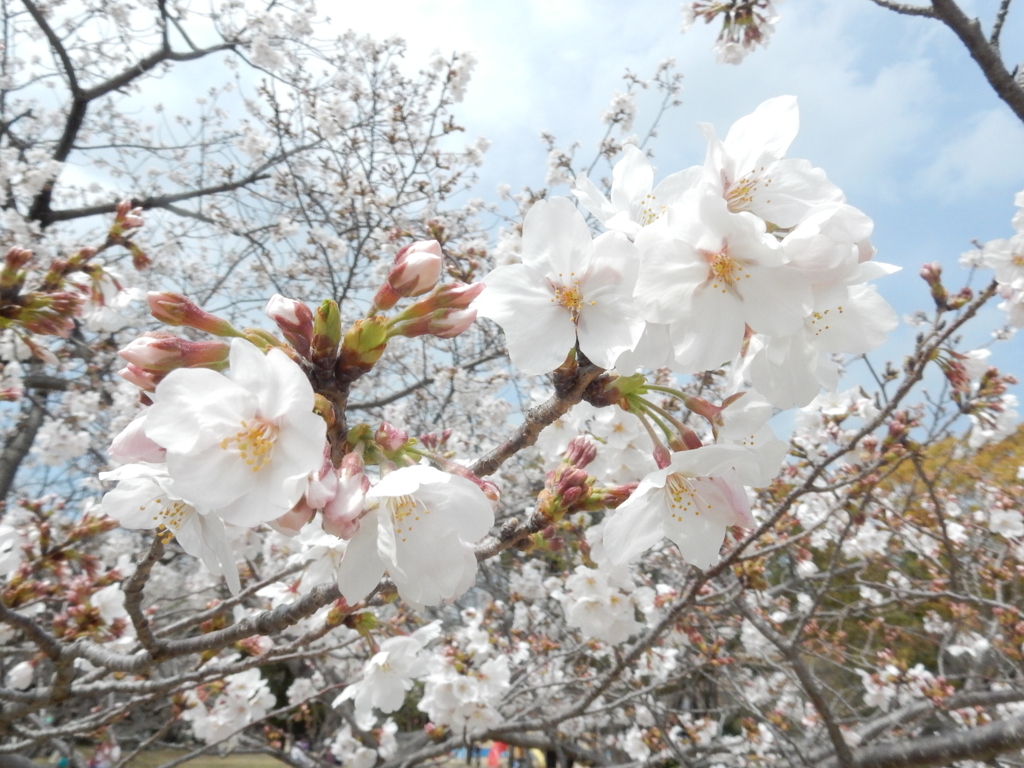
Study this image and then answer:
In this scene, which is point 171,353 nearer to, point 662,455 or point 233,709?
point 662,455

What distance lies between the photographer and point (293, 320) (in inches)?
34.7

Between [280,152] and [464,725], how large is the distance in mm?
6897

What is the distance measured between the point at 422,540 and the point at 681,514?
48 centimetres

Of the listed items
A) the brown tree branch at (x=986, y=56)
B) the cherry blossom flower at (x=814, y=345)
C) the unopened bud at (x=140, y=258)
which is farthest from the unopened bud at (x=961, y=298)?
the unopened bud at (x=140, y=258)

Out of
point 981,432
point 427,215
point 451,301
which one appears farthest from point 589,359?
point 427,215

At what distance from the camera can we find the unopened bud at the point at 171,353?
84 cm

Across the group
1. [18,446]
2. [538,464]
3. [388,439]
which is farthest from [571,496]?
[18,446]

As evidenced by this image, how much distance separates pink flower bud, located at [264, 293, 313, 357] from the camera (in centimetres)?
87

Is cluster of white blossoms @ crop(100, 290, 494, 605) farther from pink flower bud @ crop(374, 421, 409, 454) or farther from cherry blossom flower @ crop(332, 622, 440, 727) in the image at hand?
cherry blossom flower @ crop(332, 622, 440, 727)

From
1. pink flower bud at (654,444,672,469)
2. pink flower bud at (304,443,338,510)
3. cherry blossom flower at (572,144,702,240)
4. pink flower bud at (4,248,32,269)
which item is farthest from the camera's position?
pink flower bud at (4,248,32,269)

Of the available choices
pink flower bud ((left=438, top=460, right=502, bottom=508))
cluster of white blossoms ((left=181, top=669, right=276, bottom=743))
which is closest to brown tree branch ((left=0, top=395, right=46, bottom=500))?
cluster of white blossoms ((left=181, top=669, right=276, bottom=743))

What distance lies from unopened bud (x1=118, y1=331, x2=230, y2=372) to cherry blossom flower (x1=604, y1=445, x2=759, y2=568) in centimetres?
70

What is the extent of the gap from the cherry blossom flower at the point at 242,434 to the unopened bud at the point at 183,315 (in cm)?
11

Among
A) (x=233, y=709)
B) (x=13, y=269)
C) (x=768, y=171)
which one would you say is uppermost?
(x=13, y=269)
